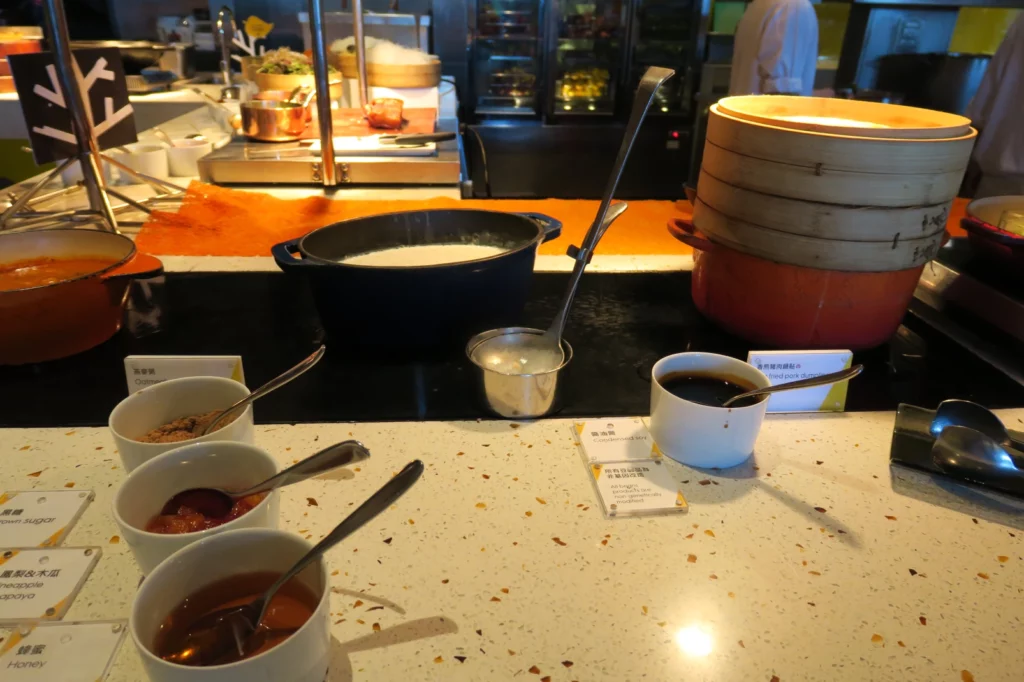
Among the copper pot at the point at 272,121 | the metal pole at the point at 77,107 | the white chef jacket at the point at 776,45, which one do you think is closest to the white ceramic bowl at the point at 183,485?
the metal pole at the point at 77,107

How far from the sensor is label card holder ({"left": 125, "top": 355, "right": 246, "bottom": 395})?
0.75 meters

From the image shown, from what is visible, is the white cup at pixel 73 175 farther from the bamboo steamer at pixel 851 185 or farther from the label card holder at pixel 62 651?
the bamboo steamer at pixel 851 185

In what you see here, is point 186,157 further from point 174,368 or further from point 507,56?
point 507,56

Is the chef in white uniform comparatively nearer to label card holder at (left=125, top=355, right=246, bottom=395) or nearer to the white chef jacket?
the white chef jacket

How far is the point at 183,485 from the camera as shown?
57 cm

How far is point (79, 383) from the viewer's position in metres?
0.85

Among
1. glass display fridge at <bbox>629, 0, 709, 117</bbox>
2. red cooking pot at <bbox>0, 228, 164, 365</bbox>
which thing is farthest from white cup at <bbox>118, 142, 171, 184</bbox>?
Result: glass display fridge at <bbox>629, 0, 709, 117</bbox>

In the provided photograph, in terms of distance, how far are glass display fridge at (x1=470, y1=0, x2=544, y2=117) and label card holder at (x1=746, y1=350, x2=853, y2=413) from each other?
3.89 m

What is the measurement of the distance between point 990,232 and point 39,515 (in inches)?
47.9

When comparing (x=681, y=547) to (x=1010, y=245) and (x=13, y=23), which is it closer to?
(x=1010, y=245)

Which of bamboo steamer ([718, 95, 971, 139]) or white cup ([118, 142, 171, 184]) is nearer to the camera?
bamboo steamer ([718, 95, 971, 139])

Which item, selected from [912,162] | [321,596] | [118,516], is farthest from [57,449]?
[912,162]

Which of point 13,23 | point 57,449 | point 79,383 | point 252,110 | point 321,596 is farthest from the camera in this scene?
point 13,23

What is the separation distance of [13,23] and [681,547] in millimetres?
4768
